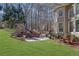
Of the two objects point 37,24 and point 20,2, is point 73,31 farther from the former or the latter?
point 20,2

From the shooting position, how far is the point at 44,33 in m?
5.18

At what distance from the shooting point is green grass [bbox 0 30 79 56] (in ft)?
16.8

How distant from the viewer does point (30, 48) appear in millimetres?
5137

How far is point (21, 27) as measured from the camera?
204 inches

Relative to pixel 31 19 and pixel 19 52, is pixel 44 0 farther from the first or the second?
pixel 19 52

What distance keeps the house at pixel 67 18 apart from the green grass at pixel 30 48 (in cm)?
24

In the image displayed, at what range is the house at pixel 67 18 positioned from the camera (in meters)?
5.11

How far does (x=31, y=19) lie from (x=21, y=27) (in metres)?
0.19

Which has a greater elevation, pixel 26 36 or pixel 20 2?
pixel 20 2

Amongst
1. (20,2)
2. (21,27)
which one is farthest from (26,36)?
(20,2)

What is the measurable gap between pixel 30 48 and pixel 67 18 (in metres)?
0.70

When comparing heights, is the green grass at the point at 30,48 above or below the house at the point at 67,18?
below

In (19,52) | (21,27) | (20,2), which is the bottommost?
(19,52)

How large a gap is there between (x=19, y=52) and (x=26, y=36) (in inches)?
10.5
